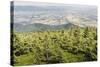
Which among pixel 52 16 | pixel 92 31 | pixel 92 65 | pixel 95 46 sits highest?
pixel 52 16

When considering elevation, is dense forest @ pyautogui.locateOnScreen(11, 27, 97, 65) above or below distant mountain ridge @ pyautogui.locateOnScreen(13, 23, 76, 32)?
below

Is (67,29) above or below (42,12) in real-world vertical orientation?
below

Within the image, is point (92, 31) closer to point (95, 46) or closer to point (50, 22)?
point (95, 46)

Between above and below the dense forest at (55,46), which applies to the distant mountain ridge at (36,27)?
above

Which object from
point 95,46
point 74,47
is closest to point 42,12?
point 74,47

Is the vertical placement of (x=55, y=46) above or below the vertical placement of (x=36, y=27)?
below
